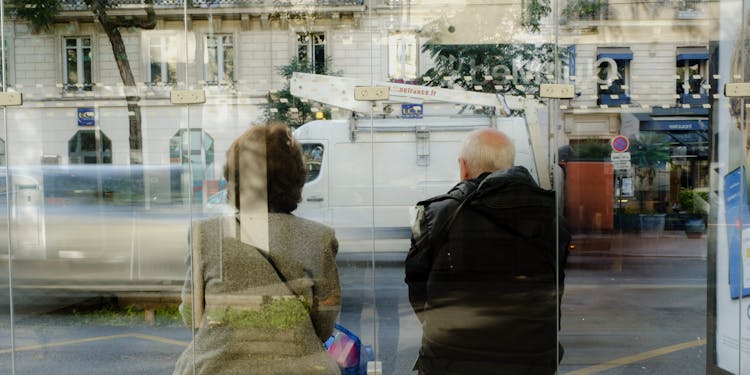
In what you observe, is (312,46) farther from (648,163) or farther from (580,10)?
(648,163)

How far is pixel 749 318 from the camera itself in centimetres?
322

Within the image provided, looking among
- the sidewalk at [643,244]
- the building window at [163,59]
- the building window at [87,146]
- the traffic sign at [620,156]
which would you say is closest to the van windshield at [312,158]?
the building window at [163,59]

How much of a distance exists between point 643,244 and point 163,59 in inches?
102

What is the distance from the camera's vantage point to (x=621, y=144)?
3.46m

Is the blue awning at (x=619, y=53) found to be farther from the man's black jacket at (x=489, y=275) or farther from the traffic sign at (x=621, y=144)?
the man's black jacket at (x=489, y=275)

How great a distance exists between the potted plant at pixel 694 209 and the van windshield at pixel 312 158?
179cm

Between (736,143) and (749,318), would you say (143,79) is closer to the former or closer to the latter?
(736,143)

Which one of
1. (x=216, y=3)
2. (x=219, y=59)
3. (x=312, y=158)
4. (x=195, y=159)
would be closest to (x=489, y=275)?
(x=312, y=158)

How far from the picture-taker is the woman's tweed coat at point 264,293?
2816 millimetres

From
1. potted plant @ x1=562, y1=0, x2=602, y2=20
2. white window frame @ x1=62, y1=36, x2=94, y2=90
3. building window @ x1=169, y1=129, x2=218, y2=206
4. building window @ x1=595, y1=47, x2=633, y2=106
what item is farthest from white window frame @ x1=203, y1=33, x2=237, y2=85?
building window @ x1=595, y1=47, x2=633, y2=106

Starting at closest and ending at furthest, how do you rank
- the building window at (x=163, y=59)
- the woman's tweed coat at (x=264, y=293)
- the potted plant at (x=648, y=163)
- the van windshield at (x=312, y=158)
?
the woman's tweed coat at (x=264, y=293) → the van windshield at (x=312, y=158) → the building window at (x=163, y=59) → the potted plant at (x=648, y=163)

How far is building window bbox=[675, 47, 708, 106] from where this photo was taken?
11.1 ft

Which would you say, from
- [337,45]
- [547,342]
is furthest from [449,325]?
[337,45]

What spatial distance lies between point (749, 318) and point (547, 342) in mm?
1043
